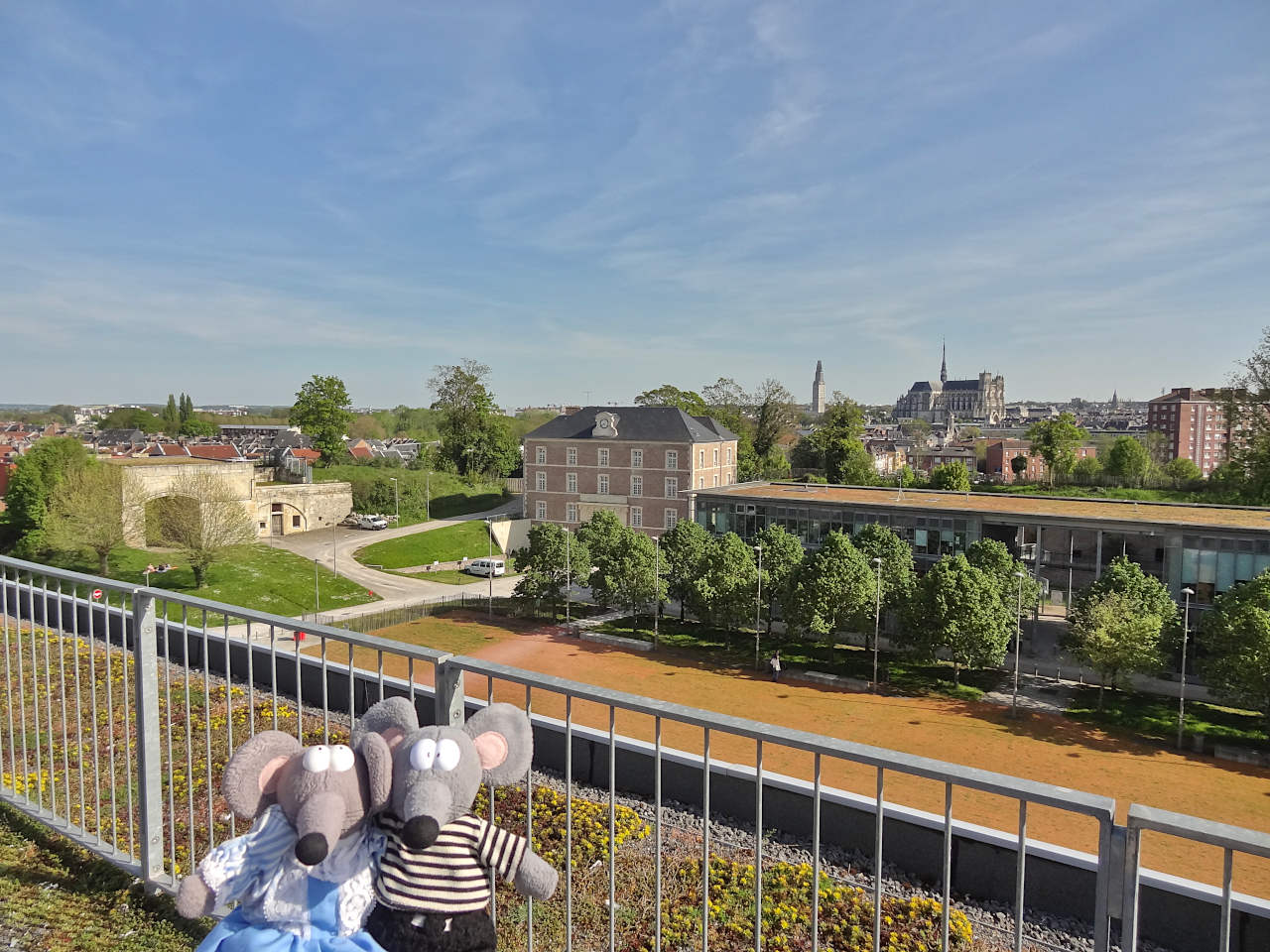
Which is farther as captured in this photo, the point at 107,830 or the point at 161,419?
the point at 161,419

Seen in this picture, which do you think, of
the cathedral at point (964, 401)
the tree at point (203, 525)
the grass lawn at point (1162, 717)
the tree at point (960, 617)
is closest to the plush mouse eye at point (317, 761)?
the tree at point (960, 617)

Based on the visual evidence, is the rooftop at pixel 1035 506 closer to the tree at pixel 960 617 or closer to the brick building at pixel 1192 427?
the tree at pixel 960 617

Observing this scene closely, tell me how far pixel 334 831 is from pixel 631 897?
3.51m

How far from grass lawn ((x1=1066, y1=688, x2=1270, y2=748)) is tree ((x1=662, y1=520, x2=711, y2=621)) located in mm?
12283

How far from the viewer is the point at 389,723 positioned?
2.46 m

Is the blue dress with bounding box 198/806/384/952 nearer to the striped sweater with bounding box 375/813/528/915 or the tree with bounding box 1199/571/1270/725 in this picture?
the striped sweater with bounding box 375/813/528/915

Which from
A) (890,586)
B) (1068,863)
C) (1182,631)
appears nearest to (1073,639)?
(1182,631)

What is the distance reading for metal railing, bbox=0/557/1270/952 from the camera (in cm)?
226

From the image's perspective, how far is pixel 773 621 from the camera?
29875 millimetres

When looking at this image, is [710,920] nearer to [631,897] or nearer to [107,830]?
[631,897]

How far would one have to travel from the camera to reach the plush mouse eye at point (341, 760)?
90.1 inches

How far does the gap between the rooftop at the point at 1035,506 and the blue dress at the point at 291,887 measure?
2751cm

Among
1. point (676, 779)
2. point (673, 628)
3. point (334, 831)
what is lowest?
point (673, 628)

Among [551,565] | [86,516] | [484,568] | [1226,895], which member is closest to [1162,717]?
[551,565]
